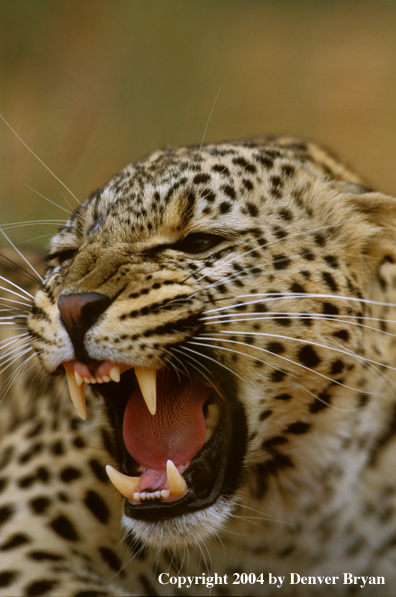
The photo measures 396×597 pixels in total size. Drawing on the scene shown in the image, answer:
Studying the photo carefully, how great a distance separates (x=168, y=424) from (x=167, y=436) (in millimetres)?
57

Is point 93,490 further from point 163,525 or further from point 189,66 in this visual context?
point 189,66

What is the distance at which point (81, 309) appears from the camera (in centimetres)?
272

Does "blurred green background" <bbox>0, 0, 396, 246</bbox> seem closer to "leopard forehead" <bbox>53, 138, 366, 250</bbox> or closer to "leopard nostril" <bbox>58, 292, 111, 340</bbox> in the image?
"leopard forehead" <bbox>53, 138, 366, 250</bbox>

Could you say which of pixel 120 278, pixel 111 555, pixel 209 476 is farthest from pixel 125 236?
pixel 111 555

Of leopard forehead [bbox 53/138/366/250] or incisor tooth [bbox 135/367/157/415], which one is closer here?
incisor tooth [bbox 135/367/157/415]

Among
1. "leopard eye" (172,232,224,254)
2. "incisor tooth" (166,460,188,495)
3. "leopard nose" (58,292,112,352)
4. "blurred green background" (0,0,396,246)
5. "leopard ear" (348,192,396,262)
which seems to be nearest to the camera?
"leopard nose" (58,292,112,352)

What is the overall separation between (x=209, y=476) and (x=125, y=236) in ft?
3.80

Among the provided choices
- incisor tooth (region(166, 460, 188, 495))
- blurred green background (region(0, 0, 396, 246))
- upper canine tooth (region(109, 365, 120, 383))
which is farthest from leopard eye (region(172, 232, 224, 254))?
blurred green background (region(0, 0, 396, 246))

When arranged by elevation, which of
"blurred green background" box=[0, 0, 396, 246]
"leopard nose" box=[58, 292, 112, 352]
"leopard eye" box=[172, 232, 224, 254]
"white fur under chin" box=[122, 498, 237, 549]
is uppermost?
"blurred green background" box=[0, 0, 396, 246]

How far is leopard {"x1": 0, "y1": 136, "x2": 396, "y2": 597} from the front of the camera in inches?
115

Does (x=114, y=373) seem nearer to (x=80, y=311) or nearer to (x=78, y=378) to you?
(x=78, y=378)

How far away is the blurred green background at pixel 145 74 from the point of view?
24.4 ft

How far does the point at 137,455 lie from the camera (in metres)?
3.20

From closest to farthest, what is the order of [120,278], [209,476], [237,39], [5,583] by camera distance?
[120,278]
[209,476]
[5,583]
[237,39]
